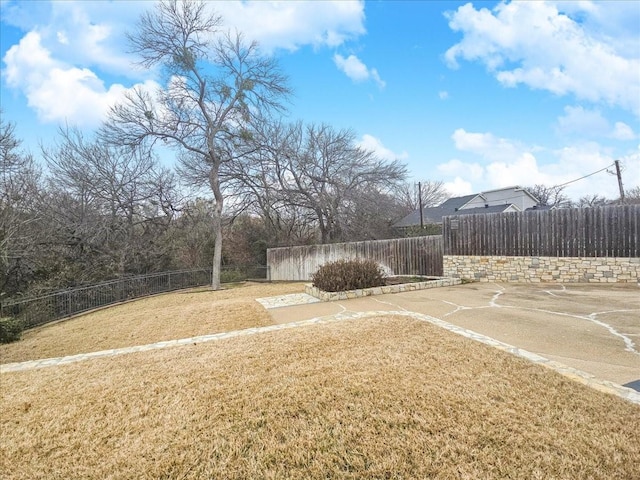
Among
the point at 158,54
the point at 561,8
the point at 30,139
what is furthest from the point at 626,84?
the point at 30,139

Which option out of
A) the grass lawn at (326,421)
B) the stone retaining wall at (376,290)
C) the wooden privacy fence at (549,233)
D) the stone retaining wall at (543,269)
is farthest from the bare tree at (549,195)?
the grass lawn at (326,421)

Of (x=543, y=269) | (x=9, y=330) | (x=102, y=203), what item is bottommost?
(x=9, y=330)

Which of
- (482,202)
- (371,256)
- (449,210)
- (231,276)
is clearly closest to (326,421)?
(371,256)

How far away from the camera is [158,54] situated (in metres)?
12.4

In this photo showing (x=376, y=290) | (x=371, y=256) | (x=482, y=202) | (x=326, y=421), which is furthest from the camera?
(x=482, y=202)

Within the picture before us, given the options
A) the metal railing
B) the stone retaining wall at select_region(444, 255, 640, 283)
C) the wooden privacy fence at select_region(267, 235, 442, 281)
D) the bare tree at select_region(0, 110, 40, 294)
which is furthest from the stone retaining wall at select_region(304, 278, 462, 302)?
the bare tree at select_region(0, 110, 40, 294)

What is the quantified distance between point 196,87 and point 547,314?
13.8 meters

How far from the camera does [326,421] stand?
231cm

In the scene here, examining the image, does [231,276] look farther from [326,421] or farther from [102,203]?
[326,421]

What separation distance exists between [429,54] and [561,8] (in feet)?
10.9

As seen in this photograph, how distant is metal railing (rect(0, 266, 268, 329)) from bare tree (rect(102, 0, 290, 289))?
85.6 inches

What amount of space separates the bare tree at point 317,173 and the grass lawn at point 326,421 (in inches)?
497

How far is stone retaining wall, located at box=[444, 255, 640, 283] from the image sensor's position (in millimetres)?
7898

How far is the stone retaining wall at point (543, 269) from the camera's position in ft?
25.9
